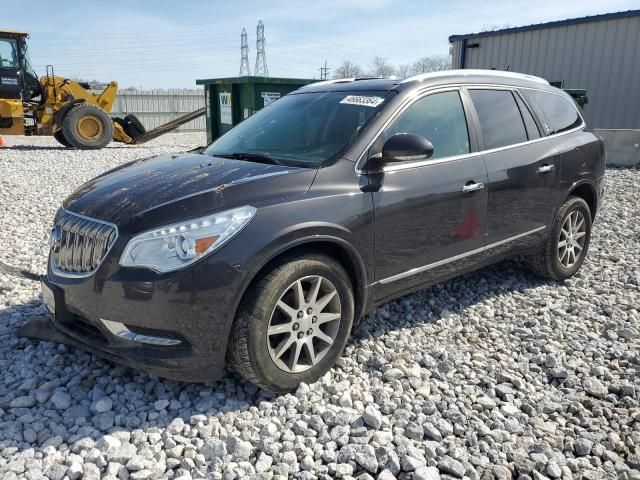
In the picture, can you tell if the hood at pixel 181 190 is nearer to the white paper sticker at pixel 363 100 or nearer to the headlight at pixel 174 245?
the headlight at pixel 174 245

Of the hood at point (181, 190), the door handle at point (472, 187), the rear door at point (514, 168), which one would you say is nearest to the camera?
the hood at point (181, 190)

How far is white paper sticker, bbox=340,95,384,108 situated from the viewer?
367 centimetres

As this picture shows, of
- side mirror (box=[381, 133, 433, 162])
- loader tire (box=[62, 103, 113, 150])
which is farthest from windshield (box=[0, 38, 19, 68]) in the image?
side mirror (box=[381, 133, 433, 162])

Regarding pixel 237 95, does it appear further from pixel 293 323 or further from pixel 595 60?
pixel 595 60

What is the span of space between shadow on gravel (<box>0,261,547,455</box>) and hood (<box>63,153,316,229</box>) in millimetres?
984

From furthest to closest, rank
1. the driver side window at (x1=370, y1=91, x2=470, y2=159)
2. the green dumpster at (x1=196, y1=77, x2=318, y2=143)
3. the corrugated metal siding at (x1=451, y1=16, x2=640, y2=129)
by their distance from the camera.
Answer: the corrugated metal siding at (x1=451, y1=16, x2=640, y2=129) → the green dumpster at (x1=196, y1=77, x2=318, y2=143) → the driver side window at (x1=370, y1=91, x2=470, y2=159)

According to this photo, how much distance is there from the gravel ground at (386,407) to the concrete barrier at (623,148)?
28.8 ft

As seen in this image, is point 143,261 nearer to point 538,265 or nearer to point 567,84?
point 538,265

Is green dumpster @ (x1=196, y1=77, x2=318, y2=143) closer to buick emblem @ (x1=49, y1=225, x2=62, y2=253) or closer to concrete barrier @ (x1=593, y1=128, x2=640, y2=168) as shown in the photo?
buick emblem @ (x1=49, y1=225, x2=62, y2=253)

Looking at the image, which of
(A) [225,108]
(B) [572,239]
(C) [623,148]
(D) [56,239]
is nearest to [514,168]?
(B) [572,239]

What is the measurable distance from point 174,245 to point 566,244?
12.3ft

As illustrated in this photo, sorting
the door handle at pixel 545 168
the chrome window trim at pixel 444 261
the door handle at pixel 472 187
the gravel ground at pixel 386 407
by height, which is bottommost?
the gravel ground at pixel 386 407

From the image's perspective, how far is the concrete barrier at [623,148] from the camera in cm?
1183

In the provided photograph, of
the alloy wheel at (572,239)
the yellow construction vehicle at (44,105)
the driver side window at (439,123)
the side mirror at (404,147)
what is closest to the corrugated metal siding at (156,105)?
the yellow construction vehicle at (44,105)
